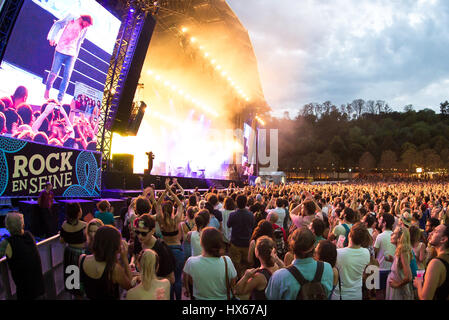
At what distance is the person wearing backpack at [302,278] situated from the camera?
2.40 m

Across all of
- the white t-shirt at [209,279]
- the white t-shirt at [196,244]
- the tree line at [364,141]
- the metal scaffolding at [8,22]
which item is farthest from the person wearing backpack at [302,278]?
the tree line at [364,141]

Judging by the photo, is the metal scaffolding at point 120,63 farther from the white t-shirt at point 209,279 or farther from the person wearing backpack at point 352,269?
the person wearing backpack at point 352,269

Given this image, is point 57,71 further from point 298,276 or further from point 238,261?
point 298,276

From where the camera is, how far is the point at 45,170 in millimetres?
9281

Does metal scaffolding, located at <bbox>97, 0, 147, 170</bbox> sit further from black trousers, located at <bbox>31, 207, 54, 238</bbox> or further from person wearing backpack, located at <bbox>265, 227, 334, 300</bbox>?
person wearing backpack, located at <bbox>265, 227, 334, 300</bbox>

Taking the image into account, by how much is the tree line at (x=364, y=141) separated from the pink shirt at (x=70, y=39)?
5076 centimetres

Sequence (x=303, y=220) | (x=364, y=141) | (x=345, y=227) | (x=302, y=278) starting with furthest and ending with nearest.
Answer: (x=364, y=141)
(x=303, y=220)
(x=345, y=227)
(x=302, y=278)

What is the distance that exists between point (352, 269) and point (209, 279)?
1.53 meters

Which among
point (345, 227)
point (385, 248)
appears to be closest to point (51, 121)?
point (345, 227)

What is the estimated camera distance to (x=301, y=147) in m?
75.4

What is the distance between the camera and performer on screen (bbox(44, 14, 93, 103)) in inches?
373

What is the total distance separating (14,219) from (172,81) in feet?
70.3
